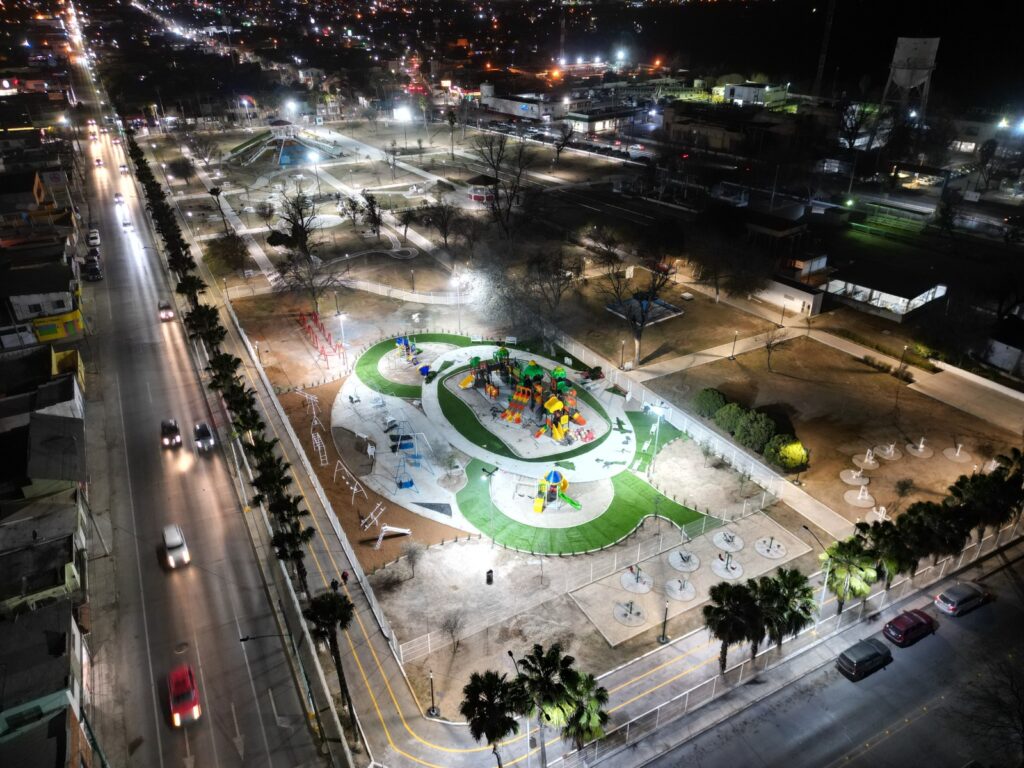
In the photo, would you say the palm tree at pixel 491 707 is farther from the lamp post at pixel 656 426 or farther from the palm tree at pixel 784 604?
the lamp post at pixel 656 426

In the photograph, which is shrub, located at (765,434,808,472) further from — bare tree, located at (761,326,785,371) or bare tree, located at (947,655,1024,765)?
bare tree, located at (761,326,785,371)

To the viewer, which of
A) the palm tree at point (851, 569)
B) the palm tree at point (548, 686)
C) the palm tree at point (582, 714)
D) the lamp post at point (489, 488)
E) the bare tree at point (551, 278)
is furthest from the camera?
the bare tree at point (551, 278)

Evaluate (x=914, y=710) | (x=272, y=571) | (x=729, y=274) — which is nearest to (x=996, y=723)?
(x=914, y=710)

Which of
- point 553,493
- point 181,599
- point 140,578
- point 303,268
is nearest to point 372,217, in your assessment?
point 303,268

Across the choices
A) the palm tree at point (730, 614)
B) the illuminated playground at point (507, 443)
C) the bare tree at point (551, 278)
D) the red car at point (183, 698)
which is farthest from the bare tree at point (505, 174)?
the red car at point (183, 698)

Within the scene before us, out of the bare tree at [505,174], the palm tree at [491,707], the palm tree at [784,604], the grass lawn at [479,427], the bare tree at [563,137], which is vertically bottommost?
the grass lawn at [479,427]

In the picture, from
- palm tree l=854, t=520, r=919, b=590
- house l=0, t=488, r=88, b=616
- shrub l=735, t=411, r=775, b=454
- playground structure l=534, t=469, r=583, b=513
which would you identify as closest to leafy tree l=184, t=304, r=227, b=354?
house l=0, t=488, r=88, b=616

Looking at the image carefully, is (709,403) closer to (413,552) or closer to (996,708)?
(996,708)
